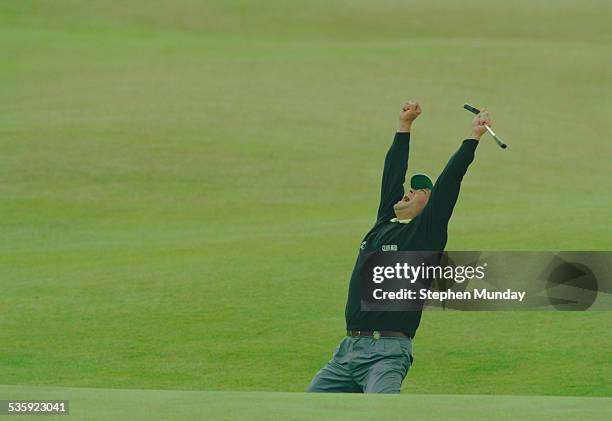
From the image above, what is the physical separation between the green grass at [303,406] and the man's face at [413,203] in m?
2.79

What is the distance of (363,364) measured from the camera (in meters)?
11.0

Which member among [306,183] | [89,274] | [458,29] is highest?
[458,29]

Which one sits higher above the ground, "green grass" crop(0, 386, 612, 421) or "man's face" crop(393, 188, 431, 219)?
"man's face" crop(393, 188, 431, 219)

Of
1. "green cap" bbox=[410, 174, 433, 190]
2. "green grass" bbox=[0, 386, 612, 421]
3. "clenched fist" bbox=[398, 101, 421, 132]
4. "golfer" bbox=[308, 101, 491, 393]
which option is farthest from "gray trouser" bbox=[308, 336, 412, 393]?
"green grass" bbox=[0, 386, 612, 421]

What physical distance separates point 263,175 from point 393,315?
2429 centimetres

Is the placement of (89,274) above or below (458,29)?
below

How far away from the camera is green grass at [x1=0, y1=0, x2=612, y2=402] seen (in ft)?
59.7

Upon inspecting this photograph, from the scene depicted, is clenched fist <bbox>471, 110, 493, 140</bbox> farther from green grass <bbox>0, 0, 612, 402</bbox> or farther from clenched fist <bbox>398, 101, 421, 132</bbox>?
green grass <bbox>0, 0, 612, 402</bbox>

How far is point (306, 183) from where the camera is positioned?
3478 centimetres

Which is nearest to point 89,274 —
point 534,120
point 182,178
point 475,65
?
point 182,178

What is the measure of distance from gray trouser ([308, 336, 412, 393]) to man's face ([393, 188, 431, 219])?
3.30 ft

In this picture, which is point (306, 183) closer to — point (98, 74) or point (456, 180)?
point (98, 74)

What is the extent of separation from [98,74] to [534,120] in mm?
15212

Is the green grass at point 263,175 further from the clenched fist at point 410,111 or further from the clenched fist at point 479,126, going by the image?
the clenched fist at point 479,126
